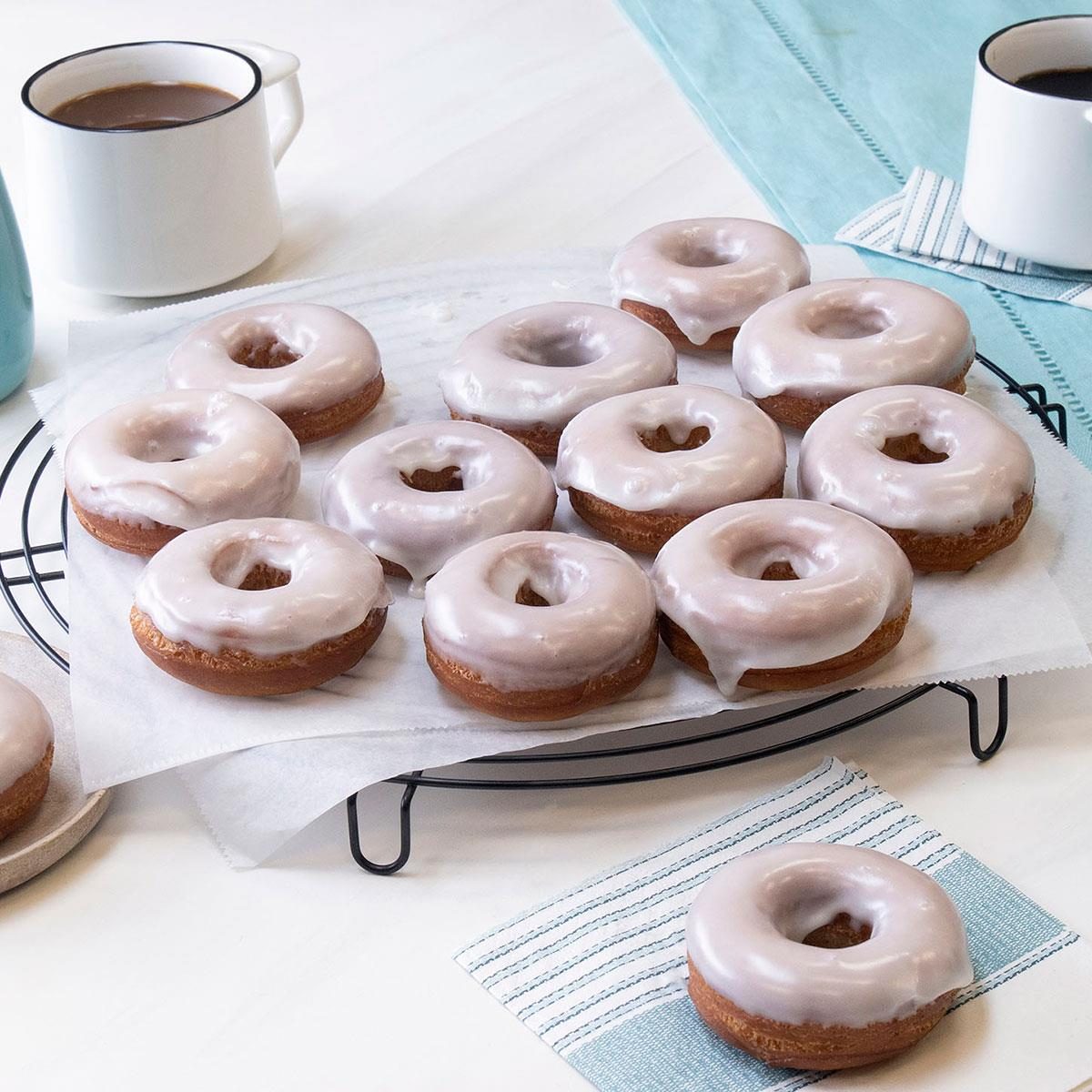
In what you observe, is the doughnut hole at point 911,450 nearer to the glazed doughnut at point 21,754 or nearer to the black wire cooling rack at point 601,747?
the black wire cooling rack at point 601,747

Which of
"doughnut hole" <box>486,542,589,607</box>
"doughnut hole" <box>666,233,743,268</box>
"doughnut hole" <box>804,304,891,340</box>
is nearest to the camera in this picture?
"doughnut hole" <box>486,542,589,607</box>

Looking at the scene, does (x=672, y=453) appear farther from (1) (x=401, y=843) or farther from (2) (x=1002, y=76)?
(2) (x=1002, y=76)

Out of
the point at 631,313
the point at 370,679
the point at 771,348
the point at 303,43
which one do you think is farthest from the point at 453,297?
the point at 303,43

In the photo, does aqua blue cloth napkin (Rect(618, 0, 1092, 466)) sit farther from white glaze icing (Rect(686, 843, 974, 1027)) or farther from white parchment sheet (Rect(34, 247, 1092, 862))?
white glaze icing (Rect(686, 843, 974, 1027))

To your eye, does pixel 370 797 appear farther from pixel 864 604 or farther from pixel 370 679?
pixel 864 604

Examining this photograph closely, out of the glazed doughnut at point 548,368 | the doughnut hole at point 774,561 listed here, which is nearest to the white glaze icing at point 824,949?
the doughnut hole at point 774,561

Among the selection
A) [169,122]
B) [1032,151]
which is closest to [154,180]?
[169,122]

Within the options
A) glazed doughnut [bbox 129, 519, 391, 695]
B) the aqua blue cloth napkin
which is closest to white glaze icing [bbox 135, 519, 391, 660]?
glazed doughnut [bbox 129, 519, 391, 695]
